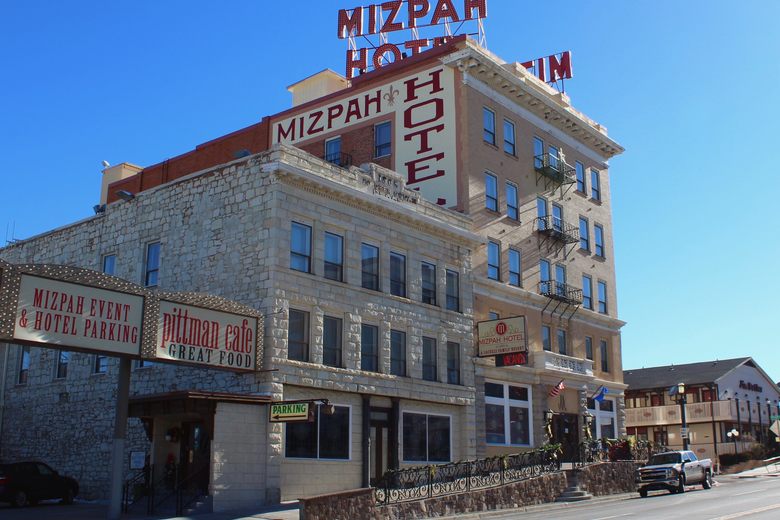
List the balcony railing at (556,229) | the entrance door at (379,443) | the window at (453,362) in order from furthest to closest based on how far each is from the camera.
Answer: the balcony railing at (556,229), the window at (453,362), the entrance door at (379,443)

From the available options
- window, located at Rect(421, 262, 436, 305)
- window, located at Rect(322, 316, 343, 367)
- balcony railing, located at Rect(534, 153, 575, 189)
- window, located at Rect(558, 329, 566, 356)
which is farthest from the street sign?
balcony railing, located at Rect(534, 153, 575, 189)

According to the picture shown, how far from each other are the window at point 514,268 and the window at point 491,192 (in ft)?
8.12

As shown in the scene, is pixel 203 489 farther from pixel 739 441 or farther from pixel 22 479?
pixel 739 441

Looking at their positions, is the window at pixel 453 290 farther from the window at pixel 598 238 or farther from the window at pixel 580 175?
the window at pixel 598 238

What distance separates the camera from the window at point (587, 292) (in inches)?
1880

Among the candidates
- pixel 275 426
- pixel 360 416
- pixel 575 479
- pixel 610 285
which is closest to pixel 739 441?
pixel 610 285

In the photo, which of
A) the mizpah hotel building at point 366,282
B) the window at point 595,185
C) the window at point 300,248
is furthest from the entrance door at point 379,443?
the window at point 595,185

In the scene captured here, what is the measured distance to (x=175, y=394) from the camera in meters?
25.9

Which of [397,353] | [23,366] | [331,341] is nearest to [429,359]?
[397,353]

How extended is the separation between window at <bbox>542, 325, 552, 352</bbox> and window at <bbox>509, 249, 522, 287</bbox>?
2923 millimetres

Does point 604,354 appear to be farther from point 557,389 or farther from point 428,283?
point 428,283

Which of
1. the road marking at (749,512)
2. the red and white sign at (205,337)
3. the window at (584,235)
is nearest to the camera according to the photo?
the road marking at (749,512)

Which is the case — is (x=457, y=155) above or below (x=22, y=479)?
above

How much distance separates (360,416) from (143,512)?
8345mm
